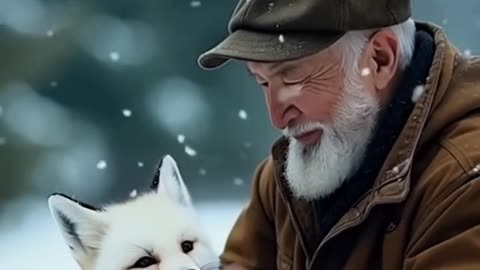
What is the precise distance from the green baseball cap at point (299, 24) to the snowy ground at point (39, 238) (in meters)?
0.43

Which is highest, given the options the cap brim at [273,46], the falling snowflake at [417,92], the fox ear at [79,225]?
the cap brim at [273,46]

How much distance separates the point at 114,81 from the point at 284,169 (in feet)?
1.41

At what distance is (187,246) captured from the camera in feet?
3.98

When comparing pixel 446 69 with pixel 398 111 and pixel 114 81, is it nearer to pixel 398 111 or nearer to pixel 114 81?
pixel 398 111

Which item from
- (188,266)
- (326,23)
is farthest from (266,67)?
(188,266)

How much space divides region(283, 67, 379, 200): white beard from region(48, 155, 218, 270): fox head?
9.9 inches

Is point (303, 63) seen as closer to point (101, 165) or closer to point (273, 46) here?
point (273, 46)

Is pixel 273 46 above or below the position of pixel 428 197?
above

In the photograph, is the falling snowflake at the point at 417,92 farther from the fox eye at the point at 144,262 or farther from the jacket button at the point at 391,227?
the fox eye at the point at 144,262

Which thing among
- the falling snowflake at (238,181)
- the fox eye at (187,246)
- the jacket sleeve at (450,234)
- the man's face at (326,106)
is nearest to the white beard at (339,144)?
the man's face at (326,106)

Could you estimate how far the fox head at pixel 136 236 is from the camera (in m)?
1.19

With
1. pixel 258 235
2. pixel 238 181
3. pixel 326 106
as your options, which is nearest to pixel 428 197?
pixel 326 106

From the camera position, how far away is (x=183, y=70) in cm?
144

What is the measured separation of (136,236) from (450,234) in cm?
51
